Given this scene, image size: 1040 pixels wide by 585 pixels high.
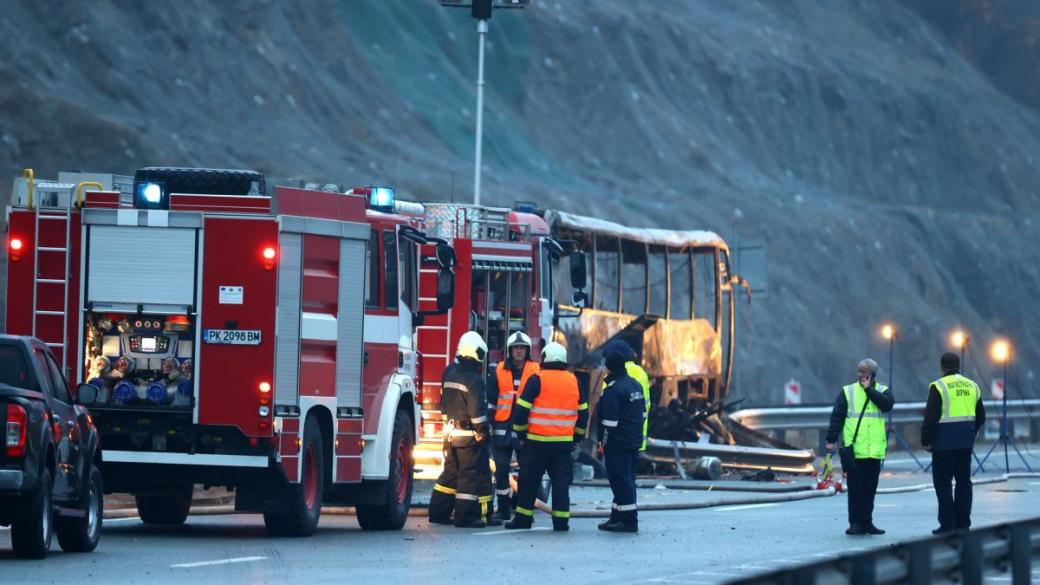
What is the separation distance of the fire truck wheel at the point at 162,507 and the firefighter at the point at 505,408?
2.83 m

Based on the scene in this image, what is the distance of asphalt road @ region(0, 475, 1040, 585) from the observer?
1411 cm

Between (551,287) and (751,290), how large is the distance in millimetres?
9654

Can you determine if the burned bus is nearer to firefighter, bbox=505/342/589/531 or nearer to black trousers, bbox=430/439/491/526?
black trousers, bbox=430/439/491/526

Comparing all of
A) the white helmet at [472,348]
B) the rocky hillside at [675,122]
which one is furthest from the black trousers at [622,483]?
the rocky hillside at [675,122]

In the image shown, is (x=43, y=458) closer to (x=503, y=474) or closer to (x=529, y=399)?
(x=529, y=399)

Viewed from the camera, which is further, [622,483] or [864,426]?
[622,483]

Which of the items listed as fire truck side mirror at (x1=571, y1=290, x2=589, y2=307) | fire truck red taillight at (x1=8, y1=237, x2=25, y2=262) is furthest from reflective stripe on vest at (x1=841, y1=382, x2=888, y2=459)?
fire truck side mirror at (x1=571, y1=290, x2=589, y2=307)

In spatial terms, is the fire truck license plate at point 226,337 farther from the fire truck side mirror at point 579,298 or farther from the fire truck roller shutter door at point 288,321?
the fire truck side mirror at point 579,298

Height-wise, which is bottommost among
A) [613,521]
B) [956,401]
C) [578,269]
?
[613,521]

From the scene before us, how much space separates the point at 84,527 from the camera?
625 inches

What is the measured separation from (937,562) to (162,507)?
12008mm

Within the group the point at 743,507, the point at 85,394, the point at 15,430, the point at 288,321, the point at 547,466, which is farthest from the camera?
the point at 743,507

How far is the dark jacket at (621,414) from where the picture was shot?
19.3 m

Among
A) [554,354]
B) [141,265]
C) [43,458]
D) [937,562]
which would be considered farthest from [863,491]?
[937,562]
